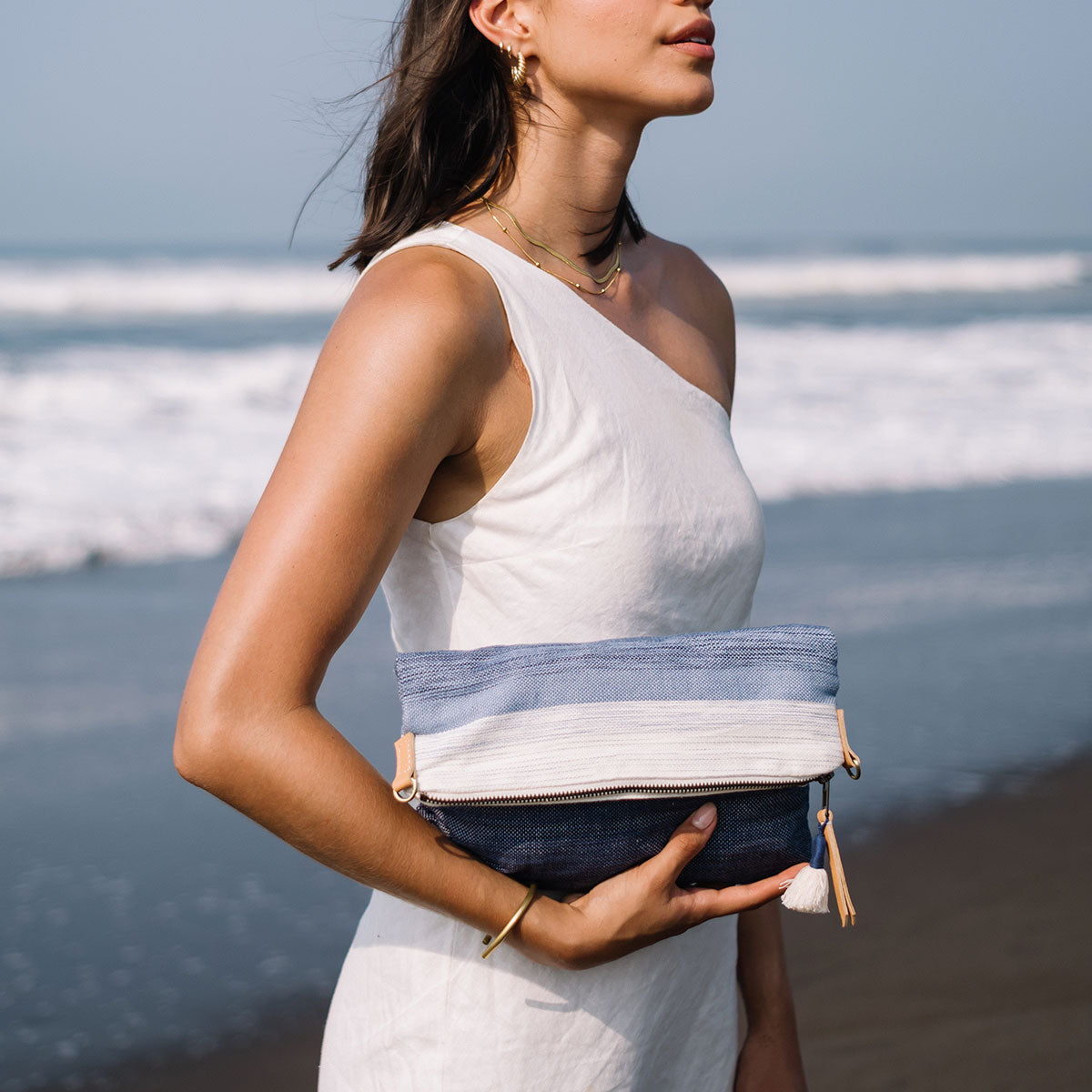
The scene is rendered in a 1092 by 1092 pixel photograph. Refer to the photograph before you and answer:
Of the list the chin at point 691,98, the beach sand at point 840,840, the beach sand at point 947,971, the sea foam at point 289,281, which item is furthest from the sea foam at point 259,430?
the chin at point 691,98

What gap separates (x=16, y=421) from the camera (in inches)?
371

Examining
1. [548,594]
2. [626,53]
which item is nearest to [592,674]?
[548,594]

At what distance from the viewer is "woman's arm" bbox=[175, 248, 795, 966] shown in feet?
3.31

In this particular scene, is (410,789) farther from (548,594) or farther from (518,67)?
(518,67)

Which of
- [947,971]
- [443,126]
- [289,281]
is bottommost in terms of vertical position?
[289,281]

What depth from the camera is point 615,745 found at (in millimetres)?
1056

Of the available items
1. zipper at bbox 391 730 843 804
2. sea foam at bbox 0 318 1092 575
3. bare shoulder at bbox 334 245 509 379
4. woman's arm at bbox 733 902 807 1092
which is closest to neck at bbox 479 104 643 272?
bare shoulder at bbox 334 245 509 379

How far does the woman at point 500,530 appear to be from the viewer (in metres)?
1.03

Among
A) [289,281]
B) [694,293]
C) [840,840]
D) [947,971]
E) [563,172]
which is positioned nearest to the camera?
[563,172]

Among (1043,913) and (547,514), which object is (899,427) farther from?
(547,514)

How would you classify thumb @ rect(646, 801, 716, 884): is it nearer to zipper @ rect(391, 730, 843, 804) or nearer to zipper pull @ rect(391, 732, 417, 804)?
zipper @ rect(391, 730, 843, 804)

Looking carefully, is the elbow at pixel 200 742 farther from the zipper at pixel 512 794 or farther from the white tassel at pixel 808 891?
the white tassel at pixel 808 891

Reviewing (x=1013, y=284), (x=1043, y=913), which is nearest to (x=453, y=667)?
(x=1043, y=913)

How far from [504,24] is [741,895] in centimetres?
99
